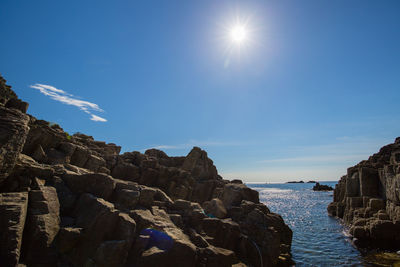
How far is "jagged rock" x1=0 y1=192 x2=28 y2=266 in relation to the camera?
783cm

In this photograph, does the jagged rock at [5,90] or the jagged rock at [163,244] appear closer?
the jagged rock at [163,244]

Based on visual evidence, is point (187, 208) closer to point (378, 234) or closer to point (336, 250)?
point (336, 250)

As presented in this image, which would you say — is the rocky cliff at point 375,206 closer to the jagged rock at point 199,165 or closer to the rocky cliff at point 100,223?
the rocky cliff at point 100,223

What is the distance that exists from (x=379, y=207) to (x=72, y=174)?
41.2 m

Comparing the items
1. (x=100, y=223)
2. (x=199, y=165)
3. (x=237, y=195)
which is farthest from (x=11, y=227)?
(x=199, y=165)

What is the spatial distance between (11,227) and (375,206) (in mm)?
42811

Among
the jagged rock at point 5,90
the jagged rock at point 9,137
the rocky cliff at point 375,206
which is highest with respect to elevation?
the jagged rock at point 5,90

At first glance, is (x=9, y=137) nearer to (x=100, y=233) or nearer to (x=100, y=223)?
(x=100, y=223)

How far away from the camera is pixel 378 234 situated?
25.1 m

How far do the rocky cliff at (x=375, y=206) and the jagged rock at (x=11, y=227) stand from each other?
35.0m

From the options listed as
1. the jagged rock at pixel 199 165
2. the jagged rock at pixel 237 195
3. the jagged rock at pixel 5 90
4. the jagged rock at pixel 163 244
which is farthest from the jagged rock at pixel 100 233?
the jagged rock at pixel 199 165

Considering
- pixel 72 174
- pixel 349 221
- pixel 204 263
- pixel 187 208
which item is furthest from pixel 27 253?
pixel 349 221

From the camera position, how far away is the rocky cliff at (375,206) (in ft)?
81.4

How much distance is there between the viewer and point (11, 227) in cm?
818
